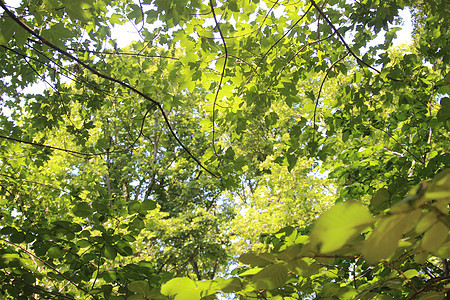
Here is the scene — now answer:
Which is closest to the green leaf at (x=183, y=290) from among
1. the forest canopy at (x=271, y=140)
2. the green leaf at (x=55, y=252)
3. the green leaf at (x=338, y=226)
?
the forest canopy at (x=271, y=140)

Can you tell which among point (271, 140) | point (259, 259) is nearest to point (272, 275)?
point (259, 259)

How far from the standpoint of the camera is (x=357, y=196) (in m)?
2.98

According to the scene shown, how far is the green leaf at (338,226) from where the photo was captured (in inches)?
15.2

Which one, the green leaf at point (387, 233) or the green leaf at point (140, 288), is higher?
the green leaf at point (140, 288)

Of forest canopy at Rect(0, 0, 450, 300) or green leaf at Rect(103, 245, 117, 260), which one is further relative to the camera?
green leaf at Rect(103, 245, 117, 260)

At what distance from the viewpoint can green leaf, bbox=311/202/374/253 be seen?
386 millimetres

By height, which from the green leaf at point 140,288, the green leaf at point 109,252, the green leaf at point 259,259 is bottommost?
the green leaf at point 259,259

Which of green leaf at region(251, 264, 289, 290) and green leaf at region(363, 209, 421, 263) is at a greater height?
green leaf at region(251, 264, 289, 290)

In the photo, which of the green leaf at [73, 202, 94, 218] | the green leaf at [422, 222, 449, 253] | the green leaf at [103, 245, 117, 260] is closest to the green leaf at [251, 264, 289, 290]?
the green leaf at [422, 222, 449, 253]

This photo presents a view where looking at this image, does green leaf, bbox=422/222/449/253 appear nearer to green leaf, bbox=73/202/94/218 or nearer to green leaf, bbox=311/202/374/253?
green leaf, bbox=311/202/374/253

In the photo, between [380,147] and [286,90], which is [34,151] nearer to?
[286,90]

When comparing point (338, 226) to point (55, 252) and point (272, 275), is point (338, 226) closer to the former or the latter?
point (272, 275)

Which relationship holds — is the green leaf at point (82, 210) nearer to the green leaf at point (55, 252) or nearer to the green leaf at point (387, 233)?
the green leaf at point (55, 252)

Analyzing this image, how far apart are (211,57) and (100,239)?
150 centimetres
